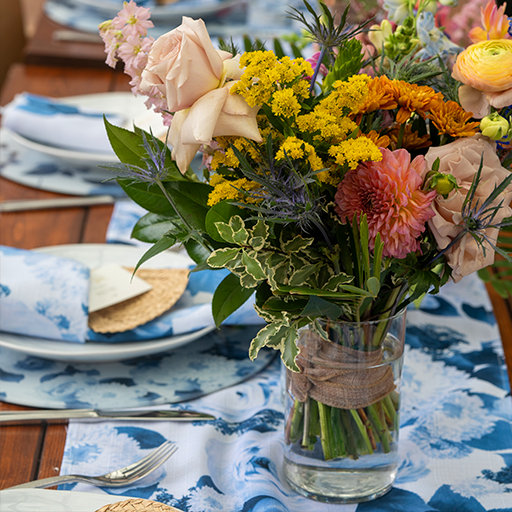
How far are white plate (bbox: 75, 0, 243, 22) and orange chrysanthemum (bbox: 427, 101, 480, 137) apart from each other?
4.26 ft

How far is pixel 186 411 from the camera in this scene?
697 millimetres

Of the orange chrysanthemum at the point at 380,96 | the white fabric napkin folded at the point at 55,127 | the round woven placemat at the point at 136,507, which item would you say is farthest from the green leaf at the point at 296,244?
the white fabric napkin folded at the point at 55,127

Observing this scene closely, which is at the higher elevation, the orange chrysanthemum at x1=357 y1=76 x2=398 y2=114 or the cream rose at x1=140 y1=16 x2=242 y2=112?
the cream rose at x1=140 y1=16 x2=242 y2=112

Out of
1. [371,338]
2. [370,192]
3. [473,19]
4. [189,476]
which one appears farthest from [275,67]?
[473,19]

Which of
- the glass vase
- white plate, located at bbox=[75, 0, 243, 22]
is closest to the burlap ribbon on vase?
the glass vase

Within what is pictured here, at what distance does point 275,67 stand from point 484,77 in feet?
0.52

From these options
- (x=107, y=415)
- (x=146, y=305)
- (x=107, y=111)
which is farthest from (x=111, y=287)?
(x=107, y=111)

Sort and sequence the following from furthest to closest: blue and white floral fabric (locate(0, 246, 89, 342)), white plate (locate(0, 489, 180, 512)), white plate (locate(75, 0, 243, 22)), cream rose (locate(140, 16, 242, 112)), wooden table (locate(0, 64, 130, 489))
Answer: white plate (locate(75, 0, 243, 22)) → blue and white floral fabric (locate(0, 246, 89, 342)) → wooden table (locate(0, 64, 130, 489)) → white plate (locate(0, 489, 180, 512)) → cream rose (locate(140, 16, 242, 112))

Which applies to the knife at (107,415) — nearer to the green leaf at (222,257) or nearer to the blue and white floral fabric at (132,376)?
the blue and white floral fabric at (132,376)

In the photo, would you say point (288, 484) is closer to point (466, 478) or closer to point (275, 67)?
point (466, 478)

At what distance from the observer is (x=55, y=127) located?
1.17m

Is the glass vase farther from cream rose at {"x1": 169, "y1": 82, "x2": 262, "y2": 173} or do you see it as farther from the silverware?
the silverware

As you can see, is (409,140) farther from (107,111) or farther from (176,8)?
(176,8)

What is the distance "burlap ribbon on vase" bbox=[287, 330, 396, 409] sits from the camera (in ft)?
1.80
